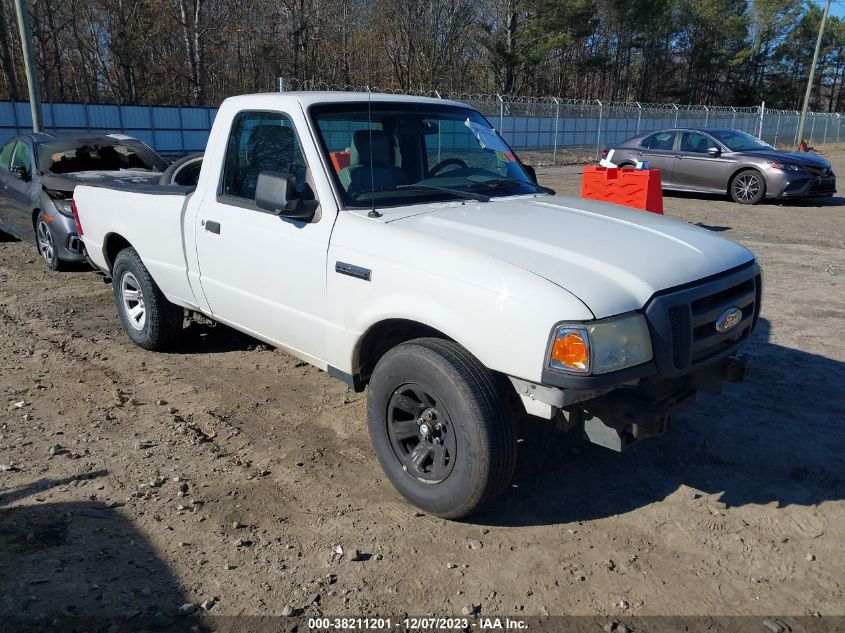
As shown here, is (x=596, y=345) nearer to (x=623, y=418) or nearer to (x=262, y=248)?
(x=623, y=418)

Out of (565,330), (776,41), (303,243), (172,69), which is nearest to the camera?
(565,330)

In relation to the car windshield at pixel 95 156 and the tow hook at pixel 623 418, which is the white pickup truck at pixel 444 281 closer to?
the tow hook at pixel 623 418

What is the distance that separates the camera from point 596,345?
289cm

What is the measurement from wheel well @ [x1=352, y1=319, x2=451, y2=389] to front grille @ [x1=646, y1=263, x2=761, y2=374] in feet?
3.48

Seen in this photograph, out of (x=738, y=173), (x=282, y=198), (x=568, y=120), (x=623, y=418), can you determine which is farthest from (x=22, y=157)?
(x=568, y=120)

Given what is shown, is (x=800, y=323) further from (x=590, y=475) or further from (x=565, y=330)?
(x=565, y=330)

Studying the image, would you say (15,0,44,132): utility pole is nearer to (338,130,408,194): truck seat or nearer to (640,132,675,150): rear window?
(338,130,408,194): truck seat

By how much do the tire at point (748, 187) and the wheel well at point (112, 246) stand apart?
13.6m

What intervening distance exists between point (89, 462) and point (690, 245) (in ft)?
11.6

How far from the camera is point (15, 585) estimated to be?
2.97 meters

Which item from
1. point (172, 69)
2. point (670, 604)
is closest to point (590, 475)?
point (670, 604)

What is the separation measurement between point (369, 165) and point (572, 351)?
1.80 meters

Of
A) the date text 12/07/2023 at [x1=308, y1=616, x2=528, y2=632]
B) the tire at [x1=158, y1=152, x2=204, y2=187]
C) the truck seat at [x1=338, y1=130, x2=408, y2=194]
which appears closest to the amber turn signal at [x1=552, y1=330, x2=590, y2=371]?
the date text 12/07/2023 at [x1=308, y1=616, x2=528, y2=632]

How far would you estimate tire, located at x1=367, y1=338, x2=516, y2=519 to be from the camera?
3.12 metres
